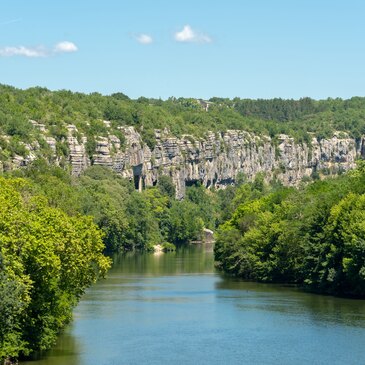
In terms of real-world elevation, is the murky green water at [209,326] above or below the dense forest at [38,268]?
below

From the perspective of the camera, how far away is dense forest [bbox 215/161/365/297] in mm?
86688

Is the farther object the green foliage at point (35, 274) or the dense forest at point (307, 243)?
the dense forest at point (307, 243)

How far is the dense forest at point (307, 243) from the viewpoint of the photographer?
8669 cm

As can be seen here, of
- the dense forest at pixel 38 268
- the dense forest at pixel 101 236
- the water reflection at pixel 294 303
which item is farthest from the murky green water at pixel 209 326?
the dense forest at pixel 101 236

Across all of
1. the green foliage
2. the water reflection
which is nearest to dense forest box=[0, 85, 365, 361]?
the green foliage

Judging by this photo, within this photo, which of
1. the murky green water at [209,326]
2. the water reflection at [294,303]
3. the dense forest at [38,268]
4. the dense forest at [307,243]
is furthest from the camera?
the dense forest at [307,243]

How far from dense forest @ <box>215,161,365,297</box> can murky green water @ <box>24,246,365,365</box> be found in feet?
8.21

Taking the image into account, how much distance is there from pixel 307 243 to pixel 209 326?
79.6 feet

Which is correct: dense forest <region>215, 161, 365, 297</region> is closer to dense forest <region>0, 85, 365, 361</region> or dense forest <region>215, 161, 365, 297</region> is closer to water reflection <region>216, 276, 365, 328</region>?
dense forest <region>0, 85, 365, 361</region>

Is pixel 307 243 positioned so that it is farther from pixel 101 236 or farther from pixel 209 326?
pixel 209 326

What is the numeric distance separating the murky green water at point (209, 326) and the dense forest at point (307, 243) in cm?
250

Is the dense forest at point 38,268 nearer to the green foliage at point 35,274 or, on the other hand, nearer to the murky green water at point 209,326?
the green foliage at point 35,274

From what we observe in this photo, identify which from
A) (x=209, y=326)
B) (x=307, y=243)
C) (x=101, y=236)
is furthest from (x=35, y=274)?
(x=307, y=243)

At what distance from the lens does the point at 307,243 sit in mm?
93750
